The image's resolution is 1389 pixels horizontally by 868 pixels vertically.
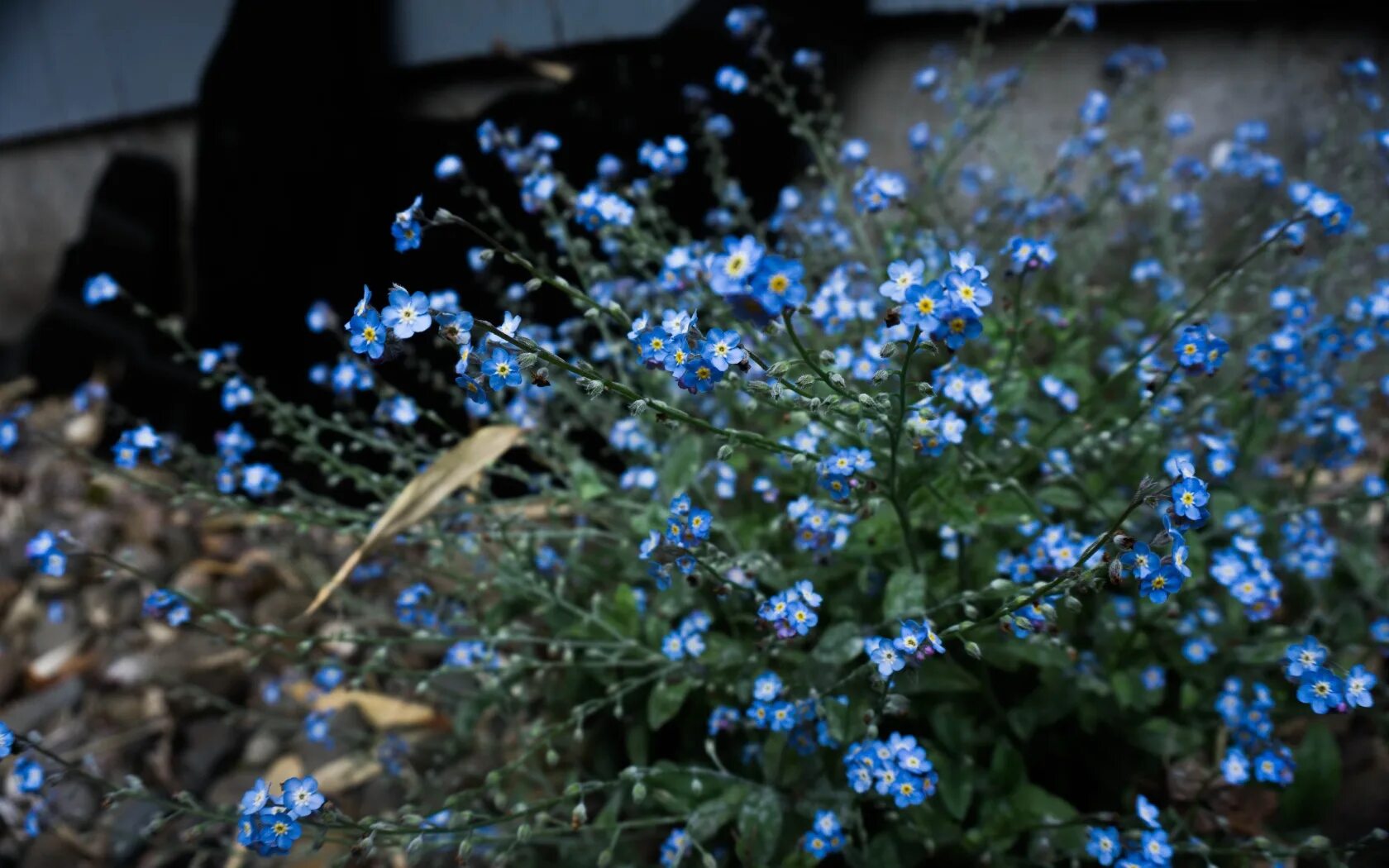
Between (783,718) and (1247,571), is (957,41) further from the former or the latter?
(783,718)

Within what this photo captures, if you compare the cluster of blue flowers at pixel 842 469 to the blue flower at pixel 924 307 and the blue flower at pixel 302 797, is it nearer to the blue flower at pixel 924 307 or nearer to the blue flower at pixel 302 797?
the blue flower at pixel 924 307

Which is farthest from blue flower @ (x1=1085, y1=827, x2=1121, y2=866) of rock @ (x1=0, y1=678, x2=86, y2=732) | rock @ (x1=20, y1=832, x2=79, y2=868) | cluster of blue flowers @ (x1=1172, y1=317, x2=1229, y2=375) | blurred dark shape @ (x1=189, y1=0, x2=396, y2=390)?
rock @ (x1=0, y1=678, x2=86, y2=732)

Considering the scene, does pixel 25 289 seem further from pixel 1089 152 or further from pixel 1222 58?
pixel 1222 58

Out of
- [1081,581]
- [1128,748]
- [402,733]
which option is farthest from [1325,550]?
[402,733]

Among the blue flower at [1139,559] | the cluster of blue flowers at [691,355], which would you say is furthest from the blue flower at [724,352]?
the blue flower at [1139,559]

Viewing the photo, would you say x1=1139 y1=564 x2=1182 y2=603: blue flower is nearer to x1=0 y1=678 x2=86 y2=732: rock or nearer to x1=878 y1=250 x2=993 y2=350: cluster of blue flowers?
x1=878 y1=250 x2=993 y2=350: cluster of blue flowers

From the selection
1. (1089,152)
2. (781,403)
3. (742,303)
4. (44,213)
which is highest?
Answer: (44,213)
